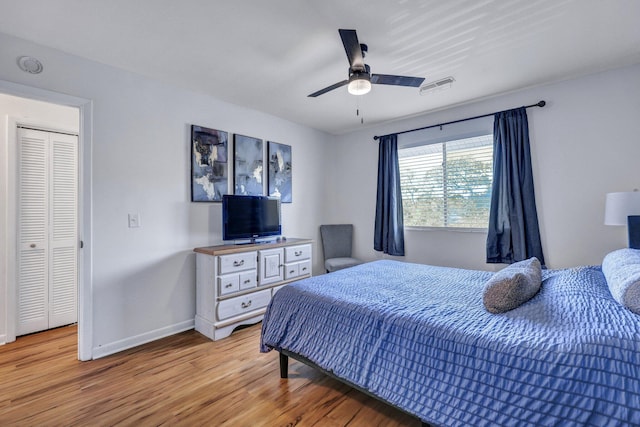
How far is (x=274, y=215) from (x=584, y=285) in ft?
9.52

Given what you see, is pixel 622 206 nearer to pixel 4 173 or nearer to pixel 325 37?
pixel 325 37

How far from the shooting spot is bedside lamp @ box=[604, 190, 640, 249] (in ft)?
7.36

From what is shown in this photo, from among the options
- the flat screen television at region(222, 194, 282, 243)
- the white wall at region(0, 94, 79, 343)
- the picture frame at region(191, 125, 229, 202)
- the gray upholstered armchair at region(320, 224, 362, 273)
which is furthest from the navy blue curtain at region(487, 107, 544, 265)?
the white wall at region(0, 94, 79, 343)

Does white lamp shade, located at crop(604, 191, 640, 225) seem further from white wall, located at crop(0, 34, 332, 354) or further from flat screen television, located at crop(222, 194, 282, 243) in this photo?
white wall, located at crop(0, 34, 332, 354)

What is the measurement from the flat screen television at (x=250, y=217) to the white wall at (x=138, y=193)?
0.25m

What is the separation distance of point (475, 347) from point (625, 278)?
0.86 metres

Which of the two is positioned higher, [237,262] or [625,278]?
[625,278]

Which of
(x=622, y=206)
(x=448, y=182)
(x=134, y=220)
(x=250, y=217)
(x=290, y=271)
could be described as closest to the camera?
(x=622, y=206)

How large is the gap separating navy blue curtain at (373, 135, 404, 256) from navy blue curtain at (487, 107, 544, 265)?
1.11 meters

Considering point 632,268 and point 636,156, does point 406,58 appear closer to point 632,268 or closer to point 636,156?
point 632,268

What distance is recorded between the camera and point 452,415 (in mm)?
1264

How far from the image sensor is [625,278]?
1.39m

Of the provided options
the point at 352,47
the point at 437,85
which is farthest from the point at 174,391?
the point at 437,85

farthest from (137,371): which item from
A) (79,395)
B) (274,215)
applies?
(274,215)
